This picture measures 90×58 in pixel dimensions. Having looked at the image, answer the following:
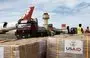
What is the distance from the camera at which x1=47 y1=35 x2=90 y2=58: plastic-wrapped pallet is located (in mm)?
9378

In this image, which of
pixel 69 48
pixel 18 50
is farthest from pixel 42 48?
pixel 18 50

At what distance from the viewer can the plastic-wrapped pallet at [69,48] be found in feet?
30.8

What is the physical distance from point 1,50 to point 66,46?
80.8 inches

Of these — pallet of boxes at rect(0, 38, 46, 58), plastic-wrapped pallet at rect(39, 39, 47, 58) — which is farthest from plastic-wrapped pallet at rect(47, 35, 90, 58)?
pallet of boxes at rect(0, 38, 46, 58)

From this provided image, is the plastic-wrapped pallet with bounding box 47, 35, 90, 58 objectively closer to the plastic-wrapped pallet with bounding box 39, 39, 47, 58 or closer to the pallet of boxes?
the plastic-wrapped pallet with bounding box 39, 39, 47, 58

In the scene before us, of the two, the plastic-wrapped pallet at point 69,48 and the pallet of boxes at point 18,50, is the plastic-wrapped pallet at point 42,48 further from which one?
the pallet of boxes at point 18,50

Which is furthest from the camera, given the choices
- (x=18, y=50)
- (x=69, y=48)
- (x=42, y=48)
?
(x=42, y=48)

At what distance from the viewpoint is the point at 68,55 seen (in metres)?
9.58

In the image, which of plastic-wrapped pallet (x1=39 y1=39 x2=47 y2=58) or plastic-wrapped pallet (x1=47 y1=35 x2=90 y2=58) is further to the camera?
plastic-wrapped pallet (x1=39 y1=39 x2=47 y2=58)

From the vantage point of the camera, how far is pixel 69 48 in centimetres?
958

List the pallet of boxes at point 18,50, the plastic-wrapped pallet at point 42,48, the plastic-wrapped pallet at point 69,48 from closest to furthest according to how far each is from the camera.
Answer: the pallet of boxes at point 18,50 < the plastic-wrapped pallet at point 69,48 < the plastic-wrapped pallet at point 42,48

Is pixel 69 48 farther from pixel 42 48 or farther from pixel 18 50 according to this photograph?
pixel 18 50

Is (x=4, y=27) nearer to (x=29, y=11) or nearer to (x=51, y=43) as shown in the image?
(x=29, y=11)

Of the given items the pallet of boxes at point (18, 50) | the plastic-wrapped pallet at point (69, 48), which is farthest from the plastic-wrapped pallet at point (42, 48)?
the pallet of boxes at point (18, 50)
